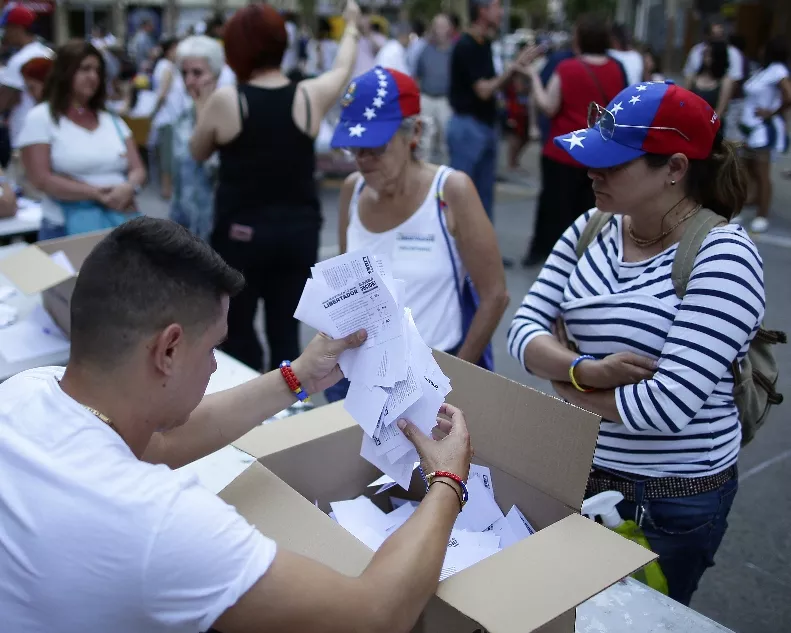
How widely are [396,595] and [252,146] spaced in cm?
230

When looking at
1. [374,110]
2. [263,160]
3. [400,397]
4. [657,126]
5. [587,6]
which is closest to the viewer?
[400,397]

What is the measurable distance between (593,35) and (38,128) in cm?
378

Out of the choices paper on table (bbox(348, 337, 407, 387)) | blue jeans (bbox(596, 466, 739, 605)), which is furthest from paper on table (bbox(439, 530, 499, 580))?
blue jeans (bbox(596, 466, 739, 605))

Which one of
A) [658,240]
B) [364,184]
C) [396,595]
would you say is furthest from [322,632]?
[364,184]

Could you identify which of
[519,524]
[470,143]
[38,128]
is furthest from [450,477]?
[470,143]

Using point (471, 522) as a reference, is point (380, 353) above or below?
above

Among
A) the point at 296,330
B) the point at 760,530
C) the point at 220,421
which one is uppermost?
the point at 220,421

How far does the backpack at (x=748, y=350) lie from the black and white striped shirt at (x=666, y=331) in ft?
0.07

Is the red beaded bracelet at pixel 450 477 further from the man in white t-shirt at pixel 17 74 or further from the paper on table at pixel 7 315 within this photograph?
the man in white t-shirt at pixel 17 74

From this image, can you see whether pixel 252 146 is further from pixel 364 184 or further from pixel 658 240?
pixel 658 240

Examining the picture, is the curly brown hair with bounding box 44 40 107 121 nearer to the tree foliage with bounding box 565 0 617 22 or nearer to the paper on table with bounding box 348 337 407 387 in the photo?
the paper on table with bounding box 348 337 407 387

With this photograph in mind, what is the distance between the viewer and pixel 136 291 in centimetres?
117

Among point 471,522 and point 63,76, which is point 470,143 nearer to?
point 63,76

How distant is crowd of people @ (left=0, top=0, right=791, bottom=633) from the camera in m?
1.04
